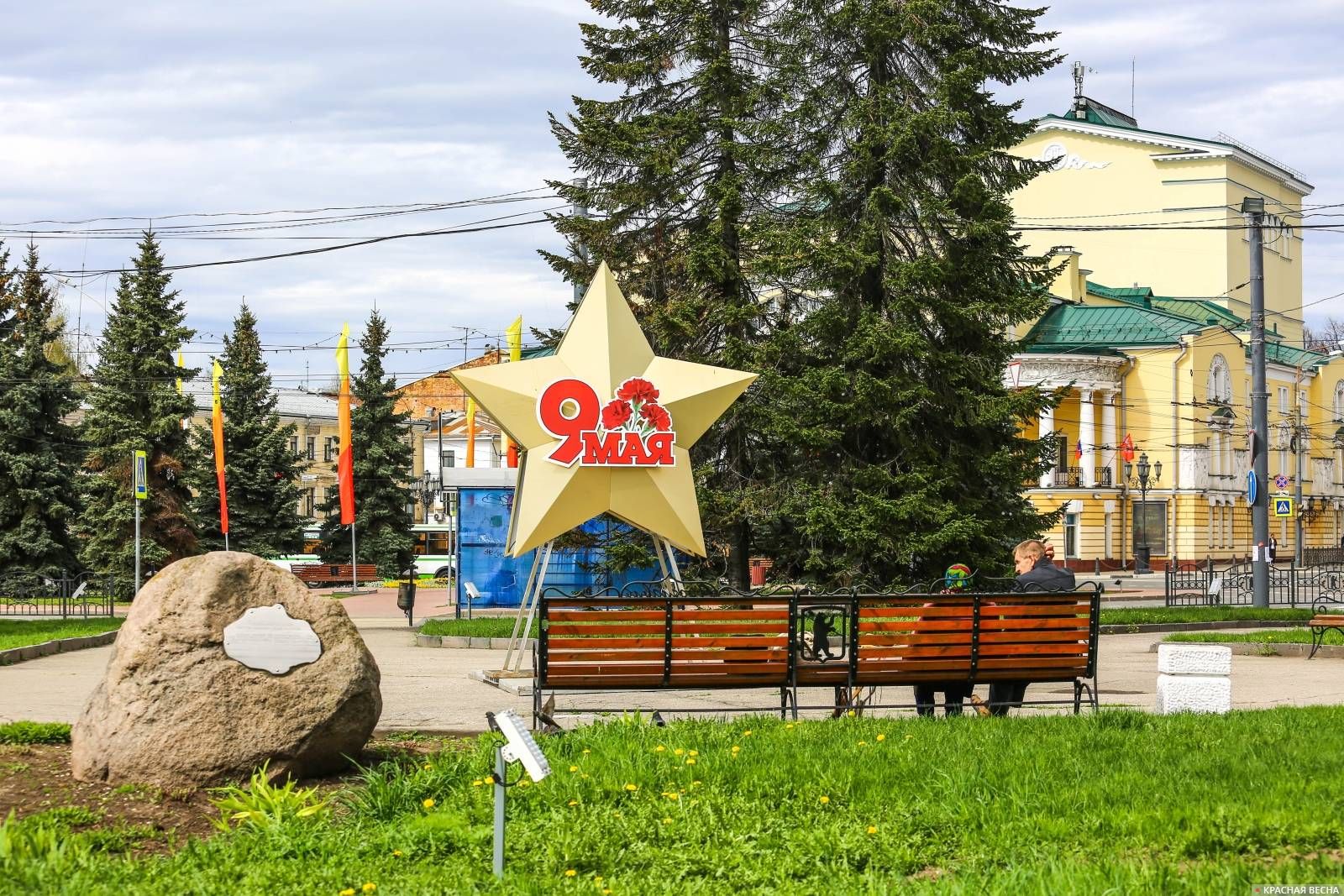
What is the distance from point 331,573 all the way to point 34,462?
1634cm

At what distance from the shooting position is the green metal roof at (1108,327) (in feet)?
214

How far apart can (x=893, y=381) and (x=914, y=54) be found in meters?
6.87

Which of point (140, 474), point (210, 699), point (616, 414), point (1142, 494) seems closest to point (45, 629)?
point (140, 474)

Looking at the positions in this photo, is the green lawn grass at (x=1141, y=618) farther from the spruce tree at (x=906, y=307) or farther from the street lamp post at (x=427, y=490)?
the street lamp post at (x=427, y=490)

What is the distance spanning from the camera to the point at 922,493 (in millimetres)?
24453

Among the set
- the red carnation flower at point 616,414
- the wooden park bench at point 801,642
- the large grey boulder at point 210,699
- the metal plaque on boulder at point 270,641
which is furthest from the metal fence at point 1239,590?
the metal plaque on boulder at point 270,641

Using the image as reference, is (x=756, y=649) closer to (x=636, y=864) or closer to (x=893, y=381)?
(x=636, y=864)

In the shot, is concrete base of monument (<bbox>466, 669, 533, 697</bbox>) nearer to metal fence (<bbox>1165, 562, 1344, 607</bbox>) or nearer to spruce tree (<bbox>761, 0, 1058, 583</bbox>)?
spruce tree (<bbox>761, 0, 1058, 583</bbox>)

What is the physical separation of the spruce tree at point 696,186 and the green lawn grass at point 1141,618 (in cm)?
485

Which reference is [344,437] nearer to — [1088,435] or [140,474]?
[140,474]

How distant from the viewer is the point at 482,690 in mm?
14852

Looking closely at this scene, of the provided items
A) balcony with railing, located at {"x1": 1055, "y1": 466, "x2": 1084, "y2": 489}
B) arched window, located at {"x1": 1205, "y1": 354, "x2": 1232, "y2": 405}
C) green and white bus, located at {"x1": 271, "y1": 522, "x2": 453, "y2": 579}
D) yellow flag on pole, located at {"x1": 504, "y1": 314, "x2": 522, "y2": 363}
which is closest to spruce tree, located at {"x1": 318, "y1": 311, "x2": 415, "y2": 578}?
green and white bus, located at {"x1": 271, "y1": 522, "x2": 453, "y2": 579}

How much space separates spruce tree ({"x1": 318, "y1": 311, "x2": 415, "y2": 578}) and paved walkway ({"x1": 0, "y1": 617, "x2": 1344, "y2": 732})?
134ft

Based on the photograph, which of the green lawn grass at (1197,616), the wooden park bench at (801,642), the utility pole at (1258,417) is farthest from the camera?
the utility pole at (1258,417)
